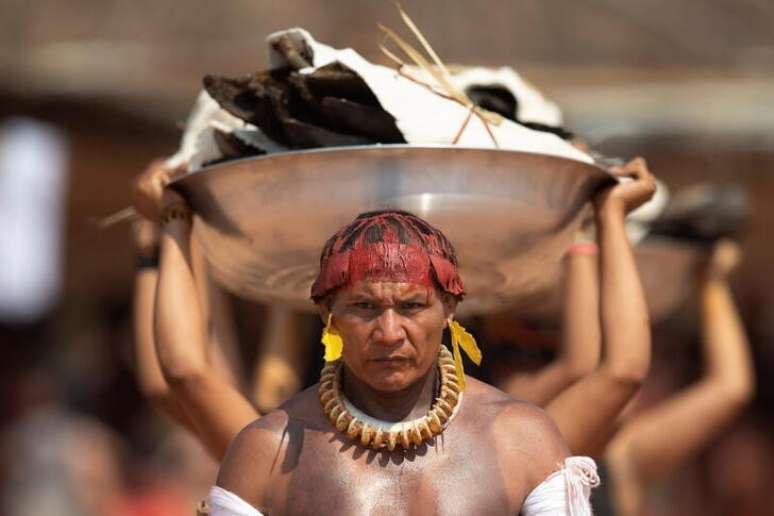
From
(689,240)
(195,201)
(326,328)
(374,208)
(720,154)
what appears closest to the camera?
(326,328)

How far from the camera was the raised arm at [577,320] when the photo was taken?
4.05 m

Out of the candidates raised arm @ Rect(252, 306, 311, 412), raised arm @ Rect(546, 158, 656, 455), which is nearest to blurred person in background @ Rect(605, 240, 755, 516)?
raised arm @ Rect(252, 306, 311, 412)

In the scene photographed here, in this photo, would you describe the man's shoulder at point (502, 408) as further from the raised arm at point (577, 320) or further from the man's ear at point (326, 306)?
the raised arm at point (577, 320)

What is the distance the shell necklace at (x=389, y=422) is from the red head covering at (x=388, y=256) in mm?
155

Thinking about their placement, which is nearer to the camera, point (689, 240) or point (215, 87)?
point (215, 87)

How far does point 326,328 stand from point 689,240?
7.99ft

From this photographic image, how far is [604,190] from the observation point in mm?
3592

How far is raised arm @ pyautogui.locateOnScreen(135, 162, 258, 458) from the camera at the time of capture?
364 cm

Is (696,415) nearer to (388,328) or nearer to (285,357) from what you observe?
(285,357)

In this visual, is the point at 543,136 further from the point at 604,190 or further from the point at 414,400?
the point at 414,400

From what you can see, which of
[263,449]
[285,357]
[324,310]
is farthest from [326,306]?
[285,357]

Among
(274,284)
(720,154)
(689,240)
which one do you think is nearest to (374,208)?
(274,284)

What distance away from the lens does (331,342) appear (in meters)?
2.80

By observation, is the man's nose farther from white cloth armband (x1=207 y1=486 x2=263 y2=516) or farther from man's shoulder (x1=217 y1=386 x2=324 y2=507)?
white cloth armband (x1=207 y1=486 x2=263 y2=516)
